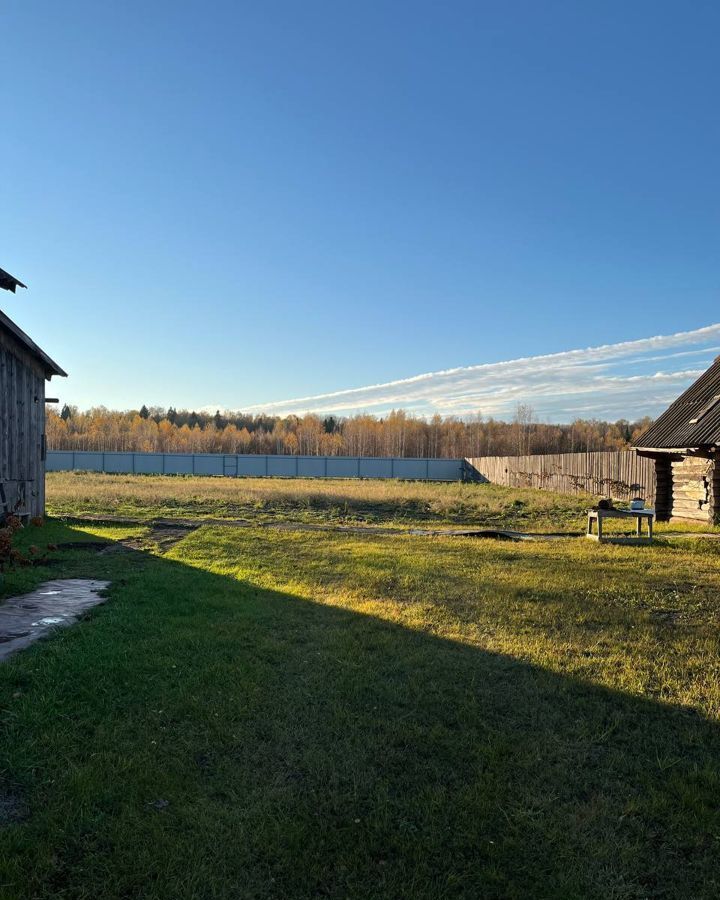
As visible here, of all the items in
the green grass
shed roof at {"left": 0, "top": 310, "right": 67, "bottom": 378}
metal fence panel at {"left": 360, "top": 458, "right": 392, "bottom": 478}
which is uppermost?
shed roof at {"left": 0, "top": 310, "right": 67, "bottom": 378}

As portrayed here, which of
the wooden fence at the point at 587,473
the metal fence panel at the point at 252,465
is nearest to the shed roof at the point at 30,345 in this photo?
the wooden fence at the point at 587,473

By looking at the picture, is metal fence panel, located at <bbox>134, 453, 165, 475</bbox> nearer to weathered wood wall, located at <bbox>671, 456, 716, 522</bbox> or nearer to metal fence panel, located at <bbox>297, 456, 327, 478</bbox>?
metal fence panel, located at <bbox>297, 456, 327, 478</bbox>

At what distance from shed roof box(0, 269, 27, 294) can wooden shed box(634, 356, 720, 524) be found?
15586 mm

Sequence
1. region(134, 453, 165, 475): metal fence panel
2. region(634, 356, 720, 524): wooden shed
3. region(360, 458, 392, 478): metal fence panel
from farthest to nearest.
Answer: region(360, 458, 392, 478): metal fence panel
region(134, 453, 165, 475): metal fence panel
region(634, 356, 720, 524): wooden shed

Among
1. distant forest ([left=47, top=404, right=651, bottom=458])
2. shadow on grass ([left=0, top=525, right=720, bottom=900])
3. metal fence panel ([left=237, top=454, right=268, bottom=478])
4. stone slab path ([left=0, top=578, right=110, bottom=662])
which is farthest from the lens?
distant forest ([left=47, top=404, right=651, bottom=458])

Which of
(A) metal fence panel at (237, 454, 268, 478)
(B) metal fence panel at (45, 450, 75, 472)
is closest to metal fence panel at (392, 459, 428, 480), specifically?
(A) metal fence panel at (237, 454, 268, 478)

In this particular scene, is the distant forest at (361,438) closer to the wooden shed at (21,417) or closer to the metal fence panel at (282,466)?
the metal fence panel at (282,466)

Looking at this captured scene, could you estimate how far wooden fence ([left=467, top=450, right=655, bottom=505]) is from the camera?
2298 cm

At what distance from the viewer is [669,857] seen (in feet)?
9.21

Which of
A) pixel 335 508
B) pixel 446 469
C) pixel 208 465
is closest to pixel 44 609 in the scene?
pixel 335 508

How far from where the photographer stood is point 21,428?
13539 mm

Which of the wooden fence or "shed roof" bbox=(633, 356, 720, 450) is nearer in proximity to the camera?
"shed roof" bbox=(633, 356, 720, 450)

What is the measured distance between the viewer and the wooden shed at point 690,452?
1572cm

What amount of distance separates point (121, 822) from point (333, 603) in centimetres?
444
